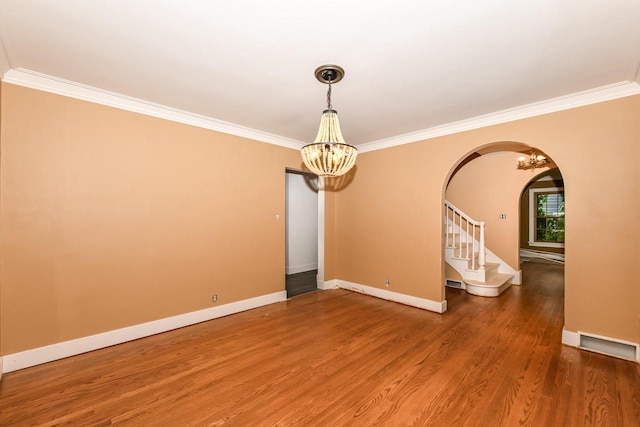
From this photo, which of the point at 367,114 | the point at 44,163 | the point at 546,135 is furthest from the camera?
the point at 367,114

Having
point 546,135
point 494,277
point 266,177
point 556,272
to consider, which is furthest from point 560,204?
point 266,177

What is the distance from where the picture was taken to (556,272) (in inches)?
265

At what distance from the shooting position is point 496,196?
583 cm

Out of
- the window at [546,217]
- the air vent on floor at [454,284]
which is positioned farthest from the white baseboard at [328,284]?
the window at [546,217]

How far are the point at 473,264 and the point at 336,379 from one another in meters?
3.94

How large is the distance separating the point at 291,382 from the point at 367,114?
3.03 meters

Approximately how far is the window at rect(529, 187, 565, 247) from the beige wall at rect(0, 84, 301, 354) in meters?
9.41

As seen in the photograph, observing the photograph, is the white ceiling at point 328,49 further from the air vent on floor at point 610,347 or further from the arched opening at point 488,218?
the arched opening at point 488,218

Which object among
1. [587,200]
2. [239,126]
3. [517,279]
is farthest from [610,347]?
[239,126]

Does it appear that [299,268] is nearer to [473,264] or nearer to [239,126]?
[473,264]

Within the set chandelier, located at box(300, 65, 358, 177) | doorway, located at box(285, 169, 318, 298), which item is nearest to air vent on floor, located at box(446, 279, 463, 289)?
doorway, located at box(285, 169, 318, 298)

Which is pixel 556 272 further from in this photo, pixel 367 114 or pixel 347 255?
pixel 367 114

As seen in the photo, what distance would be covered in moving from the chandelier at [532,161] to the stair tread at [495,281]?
2162 millimetres

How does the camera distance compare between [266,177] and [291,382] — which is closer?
[291,382]
